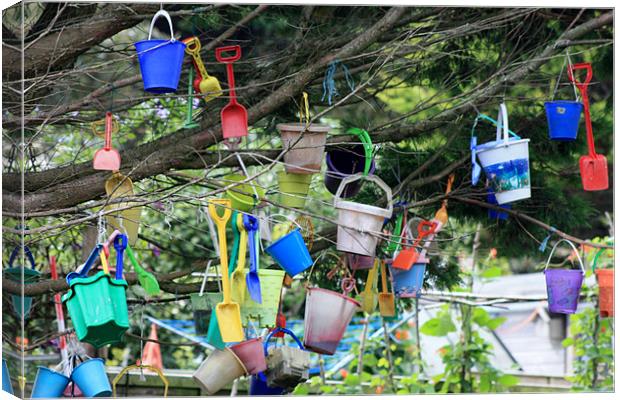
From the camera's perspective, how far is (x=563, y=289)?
3.10m

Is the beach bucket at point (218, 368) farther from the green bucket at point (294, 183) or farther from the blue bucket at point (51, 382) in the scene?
the green bucket at point (294, 183)

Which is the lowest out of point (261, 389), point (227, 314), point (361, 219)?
point (261, 389)

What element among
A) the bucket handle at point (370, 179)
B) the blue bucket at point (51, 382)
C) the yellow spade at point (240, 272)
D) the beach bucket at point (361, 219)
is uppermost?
the bucket handle at point (370, 179)

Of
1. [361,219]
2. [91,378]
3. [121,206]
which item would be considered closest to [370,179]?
[361,219]

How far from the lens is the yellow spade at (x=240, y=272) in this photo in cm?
263

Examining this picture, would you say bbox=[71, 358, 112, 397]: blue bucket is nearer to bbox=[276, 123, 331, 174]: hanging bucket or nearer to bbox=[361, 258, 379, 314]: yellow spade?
bbox=[276, 123, 331, 174]: hanging bucket

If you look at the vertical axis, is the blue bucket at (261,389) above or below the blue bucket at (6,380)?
below

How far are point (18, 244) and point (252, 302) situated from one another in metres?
0.63

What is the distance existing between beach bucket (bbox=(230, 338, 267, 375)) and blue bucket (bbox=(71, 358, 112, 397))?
36cm

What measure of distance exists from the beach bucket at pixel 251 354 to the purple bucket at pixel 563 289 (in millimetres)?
883

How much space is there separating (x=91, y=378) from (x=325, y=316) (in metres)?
0.69

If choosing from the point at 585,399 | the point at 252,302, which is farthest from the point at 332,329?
the point at 585,399

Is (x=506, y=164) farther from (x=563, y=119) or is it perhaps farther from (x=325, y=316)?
(x=325, y=316)

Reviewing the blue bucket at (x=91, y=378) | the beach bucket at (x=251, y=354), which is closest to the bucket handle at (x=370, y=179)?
the beach bucket at (x=251, y=354)
